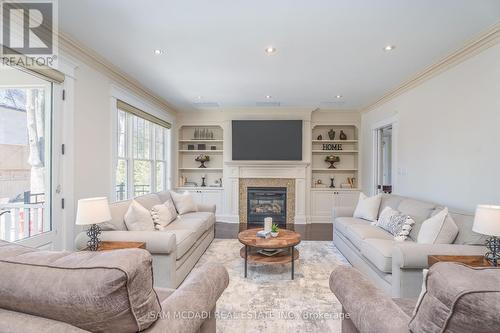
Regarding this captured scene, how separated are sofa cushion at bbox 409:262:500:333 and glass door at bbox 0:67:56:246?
3040mm

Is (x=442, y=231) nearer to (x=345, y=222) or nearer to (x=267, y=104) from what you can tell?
(x=345, y=222)

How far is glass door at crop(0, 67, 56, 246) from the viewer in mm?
2234

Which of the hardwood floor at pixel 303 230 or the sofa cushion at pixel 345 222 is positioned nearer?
the sofa cushion at pixel 345 222

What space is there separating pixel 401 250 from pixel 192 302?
6.30ft

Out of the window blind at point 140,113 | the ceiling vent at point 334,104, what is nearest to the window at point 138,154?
the window blind at point 140,113

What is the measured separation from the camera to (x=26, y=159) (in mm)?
2418

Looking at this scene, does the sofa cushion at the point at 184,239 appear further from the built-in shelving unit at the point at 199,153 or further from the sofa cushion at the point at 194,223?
the built-in shelving unit at the point at 199,153

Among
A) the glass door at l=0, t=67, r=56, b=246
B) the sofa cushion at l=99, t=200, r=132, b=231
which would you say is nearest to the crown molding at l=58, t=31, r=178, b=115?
the glass door at l=0, t=67, r=56, b=246

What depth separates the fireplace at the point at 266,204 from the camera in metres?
6.02

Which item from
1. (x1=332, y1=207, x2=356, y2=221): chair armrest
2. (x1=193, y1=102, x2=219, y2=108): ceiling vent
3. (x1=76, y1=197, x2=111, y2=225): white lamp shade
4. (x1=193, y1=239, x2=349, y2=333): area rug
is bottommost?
(x1=193, y1=239, x2=349, y2=333): area rug

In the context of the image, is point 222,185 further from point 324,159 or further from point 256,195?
point 324,159

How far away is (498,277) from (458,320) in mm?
207

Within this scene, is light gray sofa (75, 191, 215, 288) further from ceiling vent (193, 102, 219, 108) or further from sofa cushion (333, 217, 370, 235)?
ceiling vent (193, 102, 219, 108)

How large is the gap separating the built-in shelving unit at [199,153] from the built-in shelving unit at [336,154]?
2.40 meters
